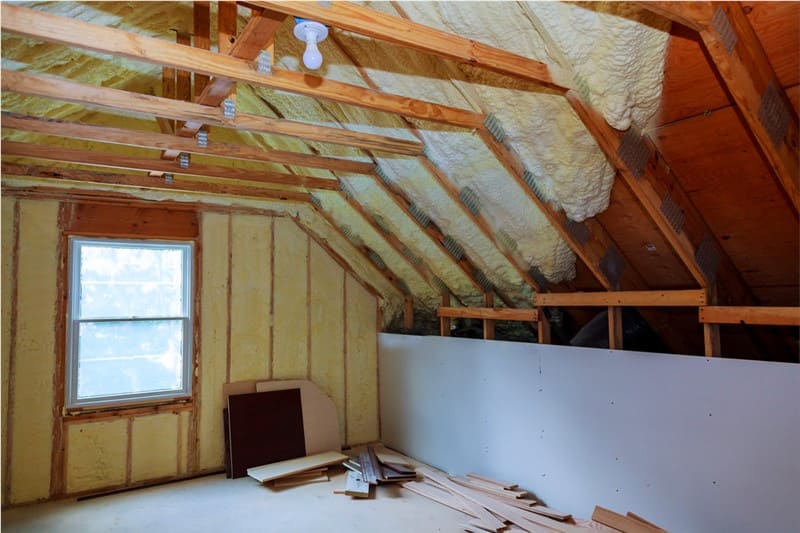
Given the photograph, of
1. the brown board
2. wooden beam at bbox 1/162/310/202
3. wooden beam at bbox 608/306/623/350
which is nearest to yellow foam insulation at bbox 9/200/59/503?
wooden beam at bbox 1/162/310/202

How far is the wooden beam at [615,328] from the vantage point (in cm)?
313

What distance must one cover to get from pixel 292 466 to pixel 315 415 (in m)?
0.68

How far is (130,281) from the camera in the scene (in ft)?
14.3

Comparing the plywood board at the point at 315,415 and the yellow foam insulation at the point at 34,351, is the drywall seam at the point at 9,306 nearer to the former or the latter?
the yellow foam insulation at the point at 34,351

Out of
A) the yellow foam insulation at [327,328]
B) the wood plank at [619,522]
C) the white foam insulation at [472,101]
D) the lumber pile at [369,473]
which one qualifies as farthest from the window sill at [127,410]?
the wood plank at [619,522]

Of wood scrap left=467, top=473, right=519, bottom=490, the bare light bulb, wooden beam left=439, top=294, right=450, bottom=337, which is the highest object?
the bare light bulb

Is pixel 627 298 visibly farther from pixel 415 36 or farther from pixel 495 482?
pixel 415 36

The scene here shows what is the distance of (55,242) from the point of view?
161 inches

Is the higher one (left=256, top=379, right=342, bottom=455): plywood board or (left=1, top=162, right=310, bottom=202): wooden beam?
(left=1, top=162, right=310, bottom=202): wooden beam

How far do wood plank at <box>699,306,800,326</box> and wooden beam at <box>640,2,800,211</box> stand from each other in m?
0.54

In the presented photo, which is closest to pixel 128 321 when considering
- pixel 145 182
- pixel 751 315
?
pixel 145 182

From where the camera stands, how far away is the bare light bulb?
71.9 inches

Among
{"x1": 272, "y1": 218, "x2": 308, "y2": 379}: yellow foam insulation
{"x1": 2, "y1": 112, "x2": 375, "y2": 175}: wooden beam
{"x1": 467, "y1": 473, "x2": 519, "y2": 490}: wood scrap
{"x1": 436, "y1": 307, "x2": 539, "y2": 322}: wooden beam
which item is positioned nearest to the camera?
{"x1": 2, "y1": 112, "x2": 375, "y2": 175}: wooden beam

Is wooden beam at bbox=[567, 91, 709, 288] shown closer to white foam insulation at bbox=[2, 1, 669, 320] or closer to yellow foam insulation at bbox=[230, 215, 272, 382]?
white foam insulation at bbox=[2, 1, 669, 320]
